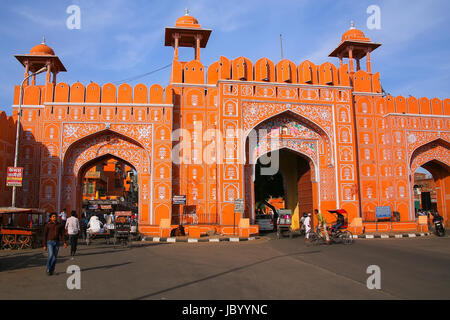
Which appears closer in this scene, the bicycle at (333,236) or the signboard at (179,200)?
the bicycle at (333,236)

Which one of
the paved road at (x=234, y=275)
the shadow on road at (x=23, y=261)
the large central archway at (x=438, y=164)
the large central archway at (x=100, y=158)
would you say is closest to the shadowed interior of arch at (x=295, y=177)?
the large central archway at (x=438, y=164)

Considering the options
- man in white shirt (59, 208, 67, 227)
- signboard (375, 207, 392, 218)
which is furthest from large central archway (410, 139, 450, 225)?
man in white shirt (59, 208, 67, 227)

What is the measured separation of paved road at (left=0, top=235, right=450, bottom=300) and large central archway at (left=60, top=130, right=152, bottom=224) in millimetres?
7163

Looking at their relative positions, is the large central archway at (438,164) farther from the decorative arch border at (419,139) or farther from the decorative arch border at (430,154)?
the decorative arch border at (419,139)

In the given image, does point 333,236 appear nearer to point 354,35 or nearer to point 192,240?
point 192,240

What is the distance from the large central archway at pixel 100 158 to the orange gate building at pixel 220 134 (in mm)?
52

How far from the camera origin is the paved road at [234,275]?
5.99 meters

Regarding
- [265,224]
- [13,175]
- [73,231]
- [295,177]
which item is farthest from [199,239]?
[295,177]

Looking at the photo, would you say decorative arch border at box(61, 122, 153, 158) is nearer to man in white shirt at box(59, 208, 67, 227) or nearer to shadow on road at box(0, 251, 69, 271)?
man in white shirt at box(59, 208, 67, 227)

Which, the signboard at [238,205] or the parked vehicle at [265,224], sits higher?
the signboard at [238,205]

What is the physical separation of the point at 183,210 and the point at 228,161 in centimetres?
338

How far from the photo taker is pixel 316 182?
20516 mm

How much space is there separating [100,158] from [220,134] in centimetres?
643
